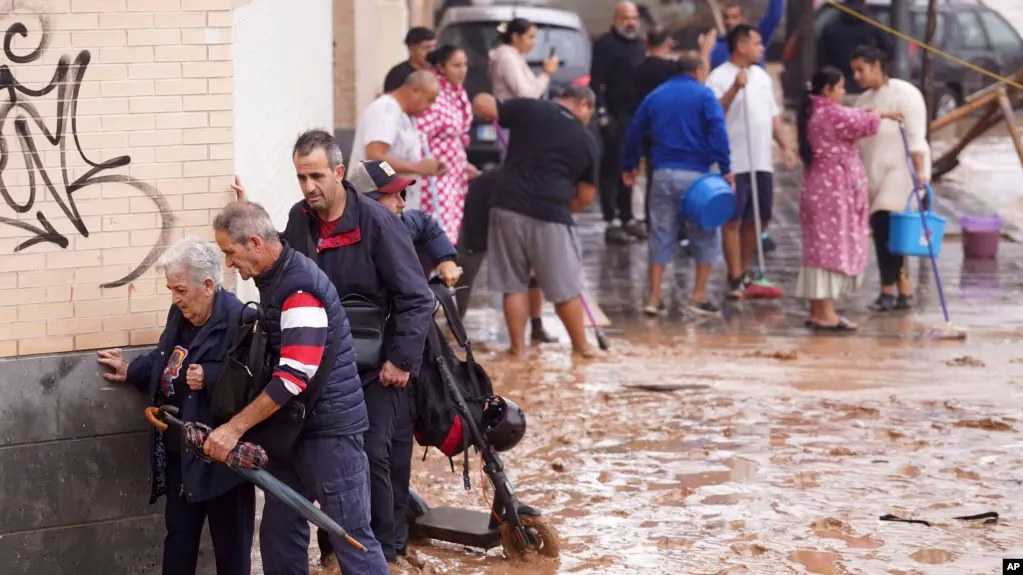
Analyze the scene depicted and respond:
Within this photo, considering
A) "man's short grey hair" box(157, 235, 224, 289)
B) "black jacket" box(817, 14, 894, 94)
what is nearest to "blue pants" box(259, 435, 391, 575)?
"man's short grey hair" box(157, 235, 224, 289)

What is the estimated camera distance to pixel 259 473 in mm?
5125

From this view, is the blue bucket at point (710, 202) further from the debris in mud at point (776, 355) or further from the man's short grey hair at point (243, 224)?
the man's short grey hair at point (243, 224)

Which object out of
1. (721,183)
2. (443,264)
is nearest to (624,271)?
(721,183)

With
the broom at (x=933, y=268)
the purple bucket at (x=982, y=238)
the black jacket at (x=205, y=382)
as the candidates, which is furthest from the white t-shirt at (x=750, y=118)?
the black jacket at (x=205, y=382)

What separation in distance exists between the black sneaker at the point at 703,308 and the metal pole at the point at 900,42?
6.78 metres

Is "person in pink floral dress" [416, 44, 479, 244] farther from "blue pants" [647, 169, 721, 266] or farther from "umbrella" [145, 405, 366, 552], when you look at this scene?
"umbrella" [145, 405, 366, 552]

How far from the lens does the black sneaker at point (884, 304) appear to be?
11729mm

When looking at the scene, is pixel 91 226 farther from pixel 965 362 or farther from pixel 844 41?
pixel 844 41

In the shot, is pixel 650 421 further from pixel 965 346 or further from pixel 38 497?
pixel 38 497

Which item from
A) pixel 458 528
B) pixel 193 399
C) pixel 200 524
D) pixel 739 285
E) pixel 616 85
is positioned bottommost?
pixel 458 528

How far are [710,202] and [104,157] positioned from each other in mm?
6132

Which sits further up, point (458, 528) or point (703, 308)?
point (703, 308)

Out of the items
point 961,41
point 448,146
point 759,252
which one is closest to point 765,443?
point 448,146

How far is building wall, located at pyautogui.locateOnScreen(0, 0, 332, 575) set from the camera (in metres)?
5.61
